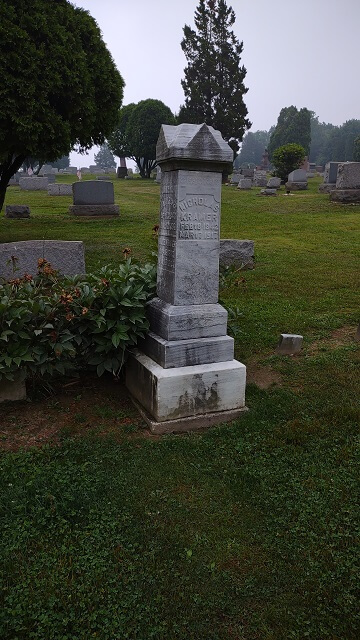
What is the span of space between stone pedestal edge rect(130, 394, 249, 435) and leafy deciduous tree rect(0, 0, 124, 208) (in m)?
6.65

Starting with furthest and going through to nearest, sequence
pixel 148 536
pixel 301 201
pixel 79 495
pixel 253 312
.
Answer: pixel 301 201
pixel 253 312
pixel 79 495
pixel 148 536

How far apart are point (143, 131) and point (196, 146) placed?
30686 mm

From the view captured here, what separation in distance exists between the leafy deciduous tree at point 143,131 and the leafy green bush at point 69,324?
95.2 ft

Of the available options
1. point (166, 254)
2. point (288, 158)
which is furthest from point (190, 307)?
point (288, 158)

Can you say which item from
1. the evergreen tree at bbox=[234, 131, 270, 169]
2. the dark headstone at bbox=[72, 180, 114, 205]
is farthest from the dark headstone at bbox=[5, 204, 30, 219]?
the evergreen tree at bbox=[234, 131, 270, 169]

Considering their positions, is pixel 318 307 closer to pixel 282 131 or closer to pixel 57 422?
pixel 57 422

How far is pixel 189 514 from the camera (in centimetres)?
287

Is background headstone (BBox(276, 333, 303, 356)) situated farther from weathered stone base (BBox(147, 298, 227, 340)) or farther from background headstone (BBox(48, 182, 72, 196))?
background headstone (BBox(48, 182, 72, 196))

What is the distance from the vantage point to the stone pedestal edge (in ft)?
12.3

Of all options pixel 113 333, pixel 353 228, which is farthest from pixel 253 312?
pixel 353 228

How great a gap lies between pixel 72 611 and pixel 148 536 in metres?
0.57

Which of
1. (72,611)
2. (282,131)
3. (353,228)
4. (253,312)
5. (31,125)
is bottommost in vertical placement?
(72,611)

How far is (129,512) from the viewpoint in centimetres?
287

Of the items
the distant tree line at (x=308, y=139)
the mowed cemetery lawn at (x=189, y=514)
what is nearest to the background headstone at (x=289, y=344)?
the mowed cemetery lawn at (x=189, y=514)
